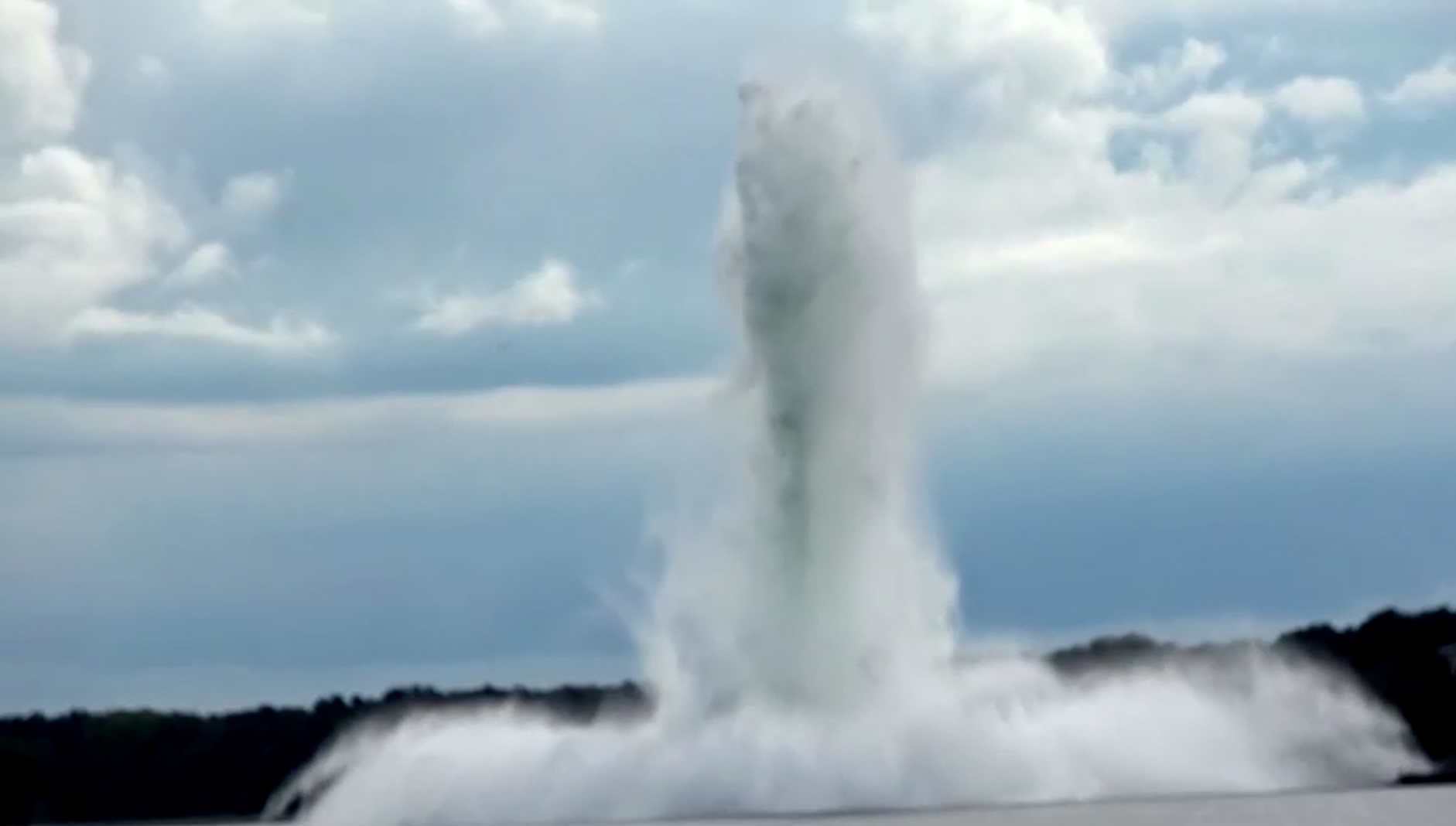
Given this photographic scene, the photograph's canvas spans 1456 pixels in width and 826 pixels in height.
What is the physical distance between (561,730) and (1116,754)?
1295 centimetres

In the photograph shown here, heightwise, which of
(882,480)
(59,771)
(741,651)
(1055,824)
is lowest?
(1055,824)

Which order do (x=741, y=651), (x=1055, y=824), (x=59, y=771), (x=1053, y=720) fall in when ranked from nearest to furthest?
1. (x=1055, y=824)
2. (x=741, y=651)
3. (x=1053, y=720)
4. (x=59, y=771)

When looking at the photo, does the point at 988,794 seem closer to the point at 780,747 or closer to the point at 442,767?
the point at 780,747

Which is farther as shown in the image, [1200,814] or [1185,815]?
[1200,814]

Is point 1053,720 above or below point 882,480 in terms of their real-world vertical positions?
below

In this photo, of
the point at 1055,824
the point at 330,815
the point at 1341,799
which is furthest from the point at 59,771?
the point at 1055,824

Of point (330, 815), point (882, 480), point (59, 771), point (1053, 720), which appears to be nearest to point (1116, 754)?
point (1053, 720)

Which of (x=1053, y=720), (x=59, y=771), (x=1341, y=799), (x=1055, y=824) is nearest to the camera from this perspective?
(x=1055, y=824)

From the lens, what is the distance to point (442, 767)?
71.1m

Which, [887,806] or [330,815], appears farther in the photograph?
[330,815]

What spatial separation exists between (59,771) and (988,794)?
69232 millimetres

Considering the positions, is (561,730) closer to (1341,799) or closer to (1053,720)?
(1053,720)

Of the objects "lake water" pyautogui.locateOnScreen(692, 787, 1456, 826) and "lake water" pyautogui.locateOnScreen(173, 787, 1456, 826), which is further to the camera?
"lake water" pyautogui.locateOnScreen(692, 787, 1456, 826)

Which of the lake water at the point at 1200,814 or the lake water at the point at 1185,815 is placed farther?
the lake water at the point at 1200,814
